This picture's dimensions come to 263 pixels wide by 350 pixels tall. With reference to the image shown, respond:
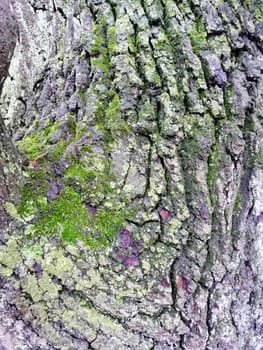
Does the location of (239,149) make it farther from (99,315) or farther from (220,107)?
(99,315)

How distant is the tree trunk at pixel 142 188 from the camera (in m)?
1.23

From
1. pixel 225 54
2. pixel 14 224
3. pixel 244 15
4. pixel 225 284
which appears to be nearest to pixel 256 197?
pixel 225 284

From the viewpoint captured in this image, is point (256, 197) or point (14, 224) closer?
point (14, 224)

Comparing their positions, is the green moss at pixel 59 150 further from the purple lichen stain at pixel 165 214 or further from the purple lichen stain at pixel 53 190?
the purple lichen stain at pixel 165 214

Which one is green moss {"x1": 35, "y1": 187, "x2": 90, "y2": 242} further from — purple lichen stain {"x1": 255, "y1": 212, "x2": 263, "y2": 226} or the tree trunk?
purple lichen stain {"x1": 255, "y1": 212, "x2": 263, "y2": 226}

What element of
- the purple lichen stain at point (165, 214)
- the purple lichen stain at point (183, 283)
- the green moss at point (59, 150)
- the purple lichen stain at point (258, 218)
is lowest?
the purple lichen stain at point (183, 283)

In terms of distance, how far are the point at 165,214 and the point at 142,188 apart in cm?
9

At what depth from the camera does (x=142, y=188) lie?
4.25 ft

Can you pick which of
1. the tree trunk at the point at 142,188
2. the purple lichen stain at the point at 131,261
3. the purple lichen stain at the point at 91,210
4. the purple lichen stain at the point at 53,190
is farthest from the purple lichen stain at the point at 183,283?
the purple lichen stain at the point at 53,190

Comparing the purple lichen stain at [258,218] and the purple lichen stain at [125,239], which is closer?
the purple lichen stain at [125,239]

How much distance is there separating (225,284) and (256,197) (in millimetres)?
261

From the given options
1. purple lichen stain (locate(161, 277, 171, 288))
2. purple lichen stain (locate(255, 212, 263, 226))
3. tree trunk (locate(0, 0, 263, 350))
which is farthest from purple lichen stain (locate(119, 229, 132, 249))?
purple lichen stain (locate(255, 212, 263, 226))

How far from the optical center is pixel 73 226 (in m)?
1.25

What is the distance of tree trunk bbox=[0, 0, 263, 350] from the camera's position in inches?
48.5
